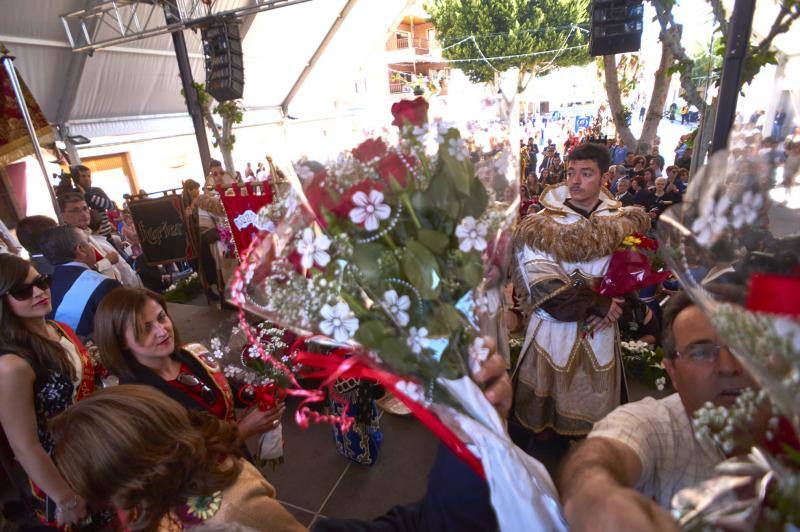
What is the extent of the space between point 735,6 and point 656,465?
2909mm

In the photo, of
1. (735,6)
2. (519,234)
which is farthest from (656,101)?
(519,234)

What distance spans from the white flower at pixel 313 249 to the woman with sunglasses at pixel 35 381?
1537 mm

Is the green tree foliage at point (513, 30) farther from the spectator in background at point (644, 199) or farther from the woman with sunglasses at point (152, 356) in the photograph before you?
the woman with sunglasses at point (152, 356)

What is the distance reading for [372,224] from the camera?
86 centimetres

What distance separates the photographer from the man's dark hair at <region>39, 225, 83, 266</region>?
2.74m

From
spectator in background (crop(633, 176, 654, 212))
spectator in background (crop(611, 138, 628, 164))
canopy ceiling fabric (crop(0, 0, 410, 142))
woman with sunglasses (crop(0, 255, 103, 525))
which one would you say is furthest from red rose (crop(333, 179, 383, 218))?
canopy ceiling fabric (crop(0, 0, 410, 142))

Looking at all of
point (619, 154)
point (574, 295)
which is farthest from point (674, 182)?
point (574, 295)

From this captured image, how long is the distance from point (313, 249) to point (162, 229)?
17.4ft

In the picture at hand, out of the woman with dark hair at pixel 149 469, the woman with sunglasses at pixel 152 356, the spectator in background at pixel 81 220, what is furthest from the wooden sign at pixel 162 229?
the woman with dark hair at pixel 149 469

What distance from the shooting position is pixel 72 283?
2.74 meters

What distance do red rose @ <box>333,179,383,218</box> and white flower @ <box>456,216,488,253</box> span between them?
186 millimetres

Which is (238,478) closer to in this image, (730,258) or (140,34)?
(730,258)

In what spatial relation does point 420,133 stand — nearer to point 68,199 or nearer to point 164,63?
point 68,199

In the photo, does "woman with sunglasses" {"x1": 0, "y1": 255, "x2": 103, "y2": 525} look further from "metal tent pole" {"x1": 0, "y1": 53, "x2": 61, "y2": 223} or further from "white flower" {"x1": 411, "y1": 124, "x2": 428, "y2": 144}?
"metal tent pole" {"x1": 0, "y1": 53, "x2": 61, "y2": 223}
